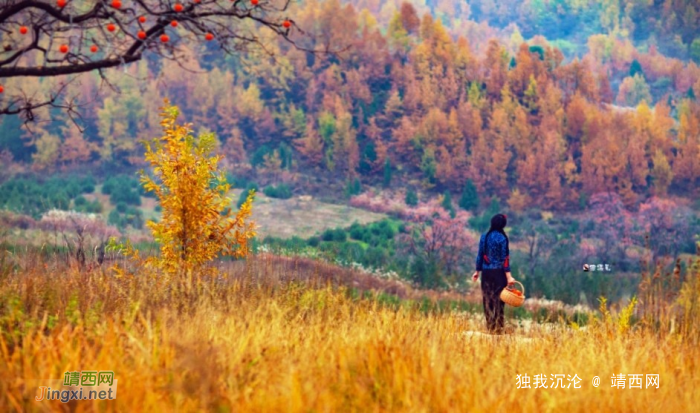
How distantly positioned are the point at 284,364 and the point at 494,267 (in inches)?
199

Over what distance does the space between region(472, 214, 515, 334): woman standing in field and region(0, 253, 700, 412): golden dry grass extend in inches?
98.5

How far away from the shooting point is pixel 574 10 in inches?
3558

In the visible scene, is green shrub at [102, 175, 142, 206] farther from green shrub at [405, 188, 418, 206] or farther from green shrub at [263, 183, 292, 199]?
green shrub at [405, 188, 418, 206]

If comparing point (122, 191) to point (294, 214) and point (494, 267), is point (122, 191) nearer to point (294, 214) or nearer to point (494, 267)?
point (294, 214)

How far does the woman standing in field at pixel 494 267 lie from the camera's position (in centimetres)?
982

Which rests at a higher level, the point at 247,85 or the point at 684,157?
the point at 247,85

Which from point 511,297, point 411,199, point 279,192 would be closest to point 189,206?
point 511,297

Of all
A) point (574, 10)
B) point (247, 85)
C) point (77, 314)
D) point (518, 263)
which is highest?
point (574, 10)

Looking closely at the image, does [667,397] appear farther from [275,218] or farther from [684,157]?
[684,157]

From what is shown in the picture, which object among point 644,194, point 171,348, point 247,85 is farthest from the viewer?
point 247,85

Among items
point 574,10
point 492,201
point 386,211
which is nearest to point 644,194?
point 492,201

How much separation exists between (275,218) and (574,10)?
2397 inches

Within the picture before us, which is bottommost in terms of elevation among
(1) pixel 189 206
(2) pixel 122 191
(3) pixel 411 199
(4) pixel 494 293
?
(4) pixel 494 293

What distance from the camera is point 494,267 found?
9898mm
